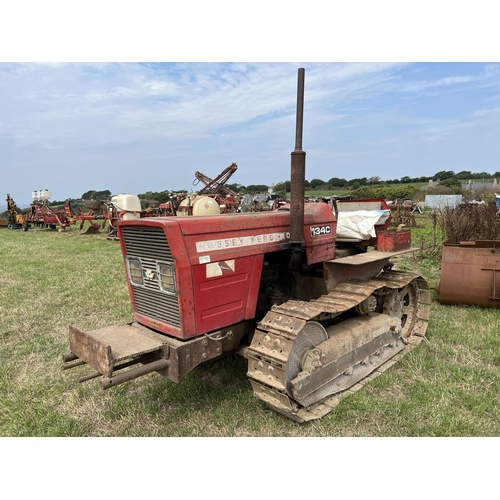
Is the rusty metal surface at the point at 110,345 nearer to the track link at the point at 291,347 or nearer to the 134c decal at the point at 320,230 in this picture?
the track link at the point at 291,347

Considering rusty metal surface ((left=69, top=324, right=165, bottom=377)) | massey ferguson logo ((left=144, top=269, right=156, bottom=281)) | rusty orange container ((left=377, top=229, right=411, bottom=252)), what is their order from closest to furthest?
rusty metal surface ((left=69, top=324, right=165, bottom=377)), massey ferguson logo ((left=144, top=269, right=156, bottom=281)), rusty orange container ((left=377, top=229, right=411, bottom=252))

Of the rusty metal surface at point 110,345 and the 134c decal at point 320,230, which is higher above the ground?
the 134c decal at point 320,230

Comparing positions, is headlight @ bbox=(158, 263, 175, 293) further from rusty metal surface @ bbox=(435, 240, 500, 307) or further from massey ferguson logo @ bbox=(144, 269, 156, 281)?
rusty metal surface @ bbox=(435, 240, 500, 307)

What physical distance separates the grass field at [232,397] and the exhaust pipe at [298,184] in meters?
1.38

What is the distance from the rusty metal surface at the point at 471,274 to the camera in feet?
18.0

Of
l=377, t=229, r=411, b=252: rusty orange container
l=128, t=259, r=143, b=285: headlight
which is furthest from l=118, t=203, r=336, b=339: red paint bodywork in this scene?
l=377, t=229, r=411, b=252: rusty orange container

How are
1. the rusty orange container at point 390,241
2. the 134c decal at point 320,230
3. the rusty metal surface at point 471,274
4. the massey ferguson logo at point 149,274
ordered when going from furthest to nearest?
the rusty metal surface at point 471,274, the rusty orange container at point 390,241, the 134c decal at point 320,230, the massey ferguson logo at point 149,274

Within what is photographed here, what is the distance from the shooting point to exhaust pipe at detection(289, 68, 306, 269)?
322cm

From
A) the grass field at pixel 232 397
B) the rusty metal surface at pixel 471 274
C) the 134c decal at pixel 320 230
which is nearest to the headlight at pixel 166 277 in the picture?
the grass field at pixel 232 397

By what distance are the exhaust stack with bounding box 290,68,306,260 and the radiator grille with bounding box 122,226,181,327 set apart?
117 centimetres

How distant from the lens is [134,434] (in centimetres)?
296

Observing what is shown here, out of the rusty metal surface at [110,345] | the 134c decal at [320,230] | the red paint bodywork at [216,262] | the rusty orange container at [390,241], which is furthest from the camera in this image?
the rusty orange container at [390,241]

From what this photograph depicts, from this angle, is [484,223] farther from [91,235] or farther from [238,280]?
[91,235]

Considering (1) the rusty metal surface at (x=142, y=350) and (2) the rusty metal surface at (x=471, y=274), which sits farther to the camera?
(2) the rusty metal surface at (x=471, y=274)
